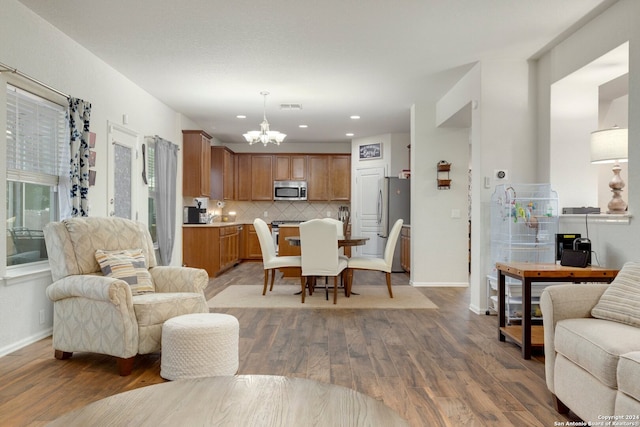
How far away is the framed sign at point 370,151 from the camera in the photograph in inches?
364

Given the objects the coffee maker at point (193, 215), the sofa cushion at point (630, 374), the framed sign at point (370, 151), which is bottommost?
the sofa cushion at point (630, 374)

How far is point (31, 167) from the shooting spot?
12.4 feet

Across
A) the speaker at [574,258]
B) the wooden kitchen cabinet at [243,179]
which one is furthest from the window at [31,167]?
the wooden kitchen cabinet at [243,179]

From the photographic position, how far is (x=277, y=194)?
10055 millimetres

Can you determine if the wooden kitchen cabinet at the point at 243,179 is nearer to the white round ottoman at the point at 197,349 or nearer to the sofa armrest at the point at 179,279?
the sofa armrest at the point at 179,279

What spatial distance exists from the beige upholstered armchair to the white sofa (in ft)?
7.56

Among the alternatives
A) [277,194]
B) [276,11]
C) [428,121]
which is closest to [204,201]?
[277,194]

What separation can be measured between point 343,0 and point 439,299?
3.64m

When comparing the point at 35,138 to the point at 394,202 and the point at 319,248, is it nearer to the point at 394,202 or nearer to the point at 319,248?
the point at 319,248

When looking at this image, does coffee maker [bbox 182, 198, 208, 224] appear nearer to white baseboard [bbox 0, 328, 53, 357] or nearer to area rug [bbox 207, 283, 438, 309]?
area rug [bbox 207, 283, 438, 309]

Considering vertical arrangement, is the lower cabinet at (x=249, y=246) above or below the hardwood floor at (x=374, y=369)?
above

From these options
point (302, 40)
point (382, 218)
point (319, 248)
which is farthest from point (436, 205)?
point (302, 40)

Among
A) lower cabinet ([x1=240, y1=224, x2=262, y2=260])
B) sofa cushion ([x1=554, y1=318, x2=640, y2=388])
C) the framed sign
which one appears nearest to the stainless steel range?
lower cabinet ([x1=240, y1=224, x2=262, y2=260])

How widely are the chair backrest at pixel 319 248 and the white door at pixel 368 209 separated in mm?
4037
